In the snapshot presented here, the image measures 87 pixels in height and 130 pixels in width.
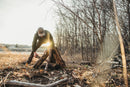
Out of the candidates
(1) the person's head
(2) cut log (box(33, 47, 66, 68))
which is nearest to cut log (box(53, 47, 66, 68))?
(2) cut log (box(33, 47, 66, 68))

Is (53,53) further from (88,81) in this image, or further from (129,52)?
(129,52)

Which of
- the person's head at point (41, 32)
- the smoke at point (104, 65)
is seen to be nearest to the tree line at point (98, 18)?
the smoke at point (104, 65)

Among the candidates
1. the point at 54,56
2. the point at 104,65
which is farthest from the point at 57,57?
the point at 104,65

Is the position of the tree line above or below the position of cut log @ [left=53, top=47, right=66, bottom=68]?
above

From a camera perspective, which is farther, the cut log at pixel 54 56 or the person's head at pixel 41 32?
the cut log at pixel 54 56

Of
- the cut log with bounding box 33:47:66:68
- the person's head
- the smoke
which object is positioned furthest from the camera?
the cut log with bounding box 33:47:66:68

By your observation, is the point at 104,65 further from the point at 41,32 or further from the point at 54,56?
the point at 41,32

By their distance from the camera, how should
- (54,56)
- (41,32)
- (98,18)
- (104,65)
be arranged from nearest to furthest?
(98,18) < (41,32) < (54,56) < (104,65)

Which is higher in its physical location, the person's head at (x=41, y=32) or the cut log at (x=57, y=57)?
the person's head at (x=41, y=32)

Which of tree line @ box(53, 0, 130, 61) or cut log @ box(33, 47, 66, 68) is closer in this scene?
tree line @ box(53, 0, 130, 61)

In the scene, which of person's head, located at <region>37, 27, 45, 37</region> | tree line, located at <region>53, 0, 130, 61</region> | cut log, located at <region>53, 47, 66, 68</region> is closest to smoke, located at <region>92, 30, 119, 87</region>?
tree line, located at <region>53, 0, 130, 61</region>

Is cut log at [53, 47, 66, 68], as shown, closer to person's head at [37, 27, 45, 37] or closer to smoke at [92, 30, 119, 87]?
person's head at [37, 27, 45, 37]

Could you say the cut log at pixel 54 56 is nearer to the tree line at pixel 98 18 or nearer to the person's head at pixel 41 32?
the person's head at pixel 41 32

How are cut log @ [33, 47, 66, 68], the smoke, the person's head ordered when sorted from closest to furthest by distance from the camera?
the smoke → the person's head → cut log @ [33, 47, 66, 68]
